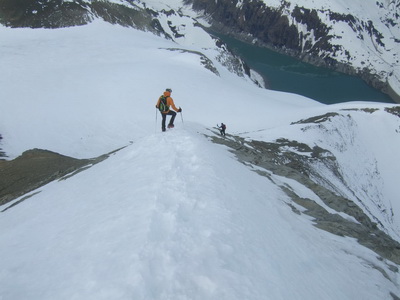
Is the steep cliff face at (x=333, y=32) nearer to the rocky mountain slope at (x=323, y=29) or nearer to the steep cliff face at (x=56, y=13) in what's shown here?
the rocky mountain slope at (x=323, y=29)

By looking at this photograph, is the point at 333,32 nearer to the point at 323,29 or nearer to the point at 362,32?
the point at 323,29

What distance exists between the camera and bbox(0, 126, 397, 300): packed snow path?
7.34 metres

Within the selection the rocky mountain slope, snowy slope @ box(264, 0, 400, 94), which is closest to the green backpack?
the rocky mountain slope

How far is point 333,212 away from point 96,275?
11454 millimetres

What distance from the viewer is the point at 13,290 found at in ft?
24.7

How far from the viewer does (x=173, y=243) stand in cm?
821

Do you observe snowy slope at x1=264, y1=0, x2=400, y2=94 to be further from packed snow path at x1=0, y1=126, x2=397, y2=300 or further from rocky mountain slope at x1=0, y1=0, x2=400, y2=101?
packed snow path at x1=0, y1=126, x2=397, y2=300

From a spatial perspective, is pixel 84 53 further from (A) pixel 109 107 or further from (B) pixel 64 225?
(B) pixel 64 225

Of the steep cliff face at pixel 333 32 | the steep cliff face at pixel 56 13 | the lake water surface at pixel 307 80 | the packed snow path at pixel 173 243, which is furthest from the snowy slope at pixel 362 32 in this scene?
the packed snow path at pixel 173 243

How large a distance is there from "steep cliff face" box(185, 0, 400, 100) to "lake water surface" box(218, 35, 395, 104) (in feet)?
21.0

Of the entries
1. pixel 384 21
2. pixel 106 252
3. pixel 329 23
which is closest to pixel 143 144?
pixel 106 252

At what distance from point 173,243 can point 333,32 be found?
572ft

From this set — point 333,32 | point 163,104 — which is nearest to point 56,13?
point 163,104

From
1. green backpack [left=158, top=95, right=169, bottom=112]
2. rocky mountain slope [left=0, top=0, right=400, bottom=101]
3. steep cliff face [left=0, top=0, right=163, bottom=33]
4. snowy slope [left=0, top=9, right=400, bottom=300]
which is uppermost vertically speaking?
rocky mountain slope [left=0, top=0, right=400, bottom=101]
